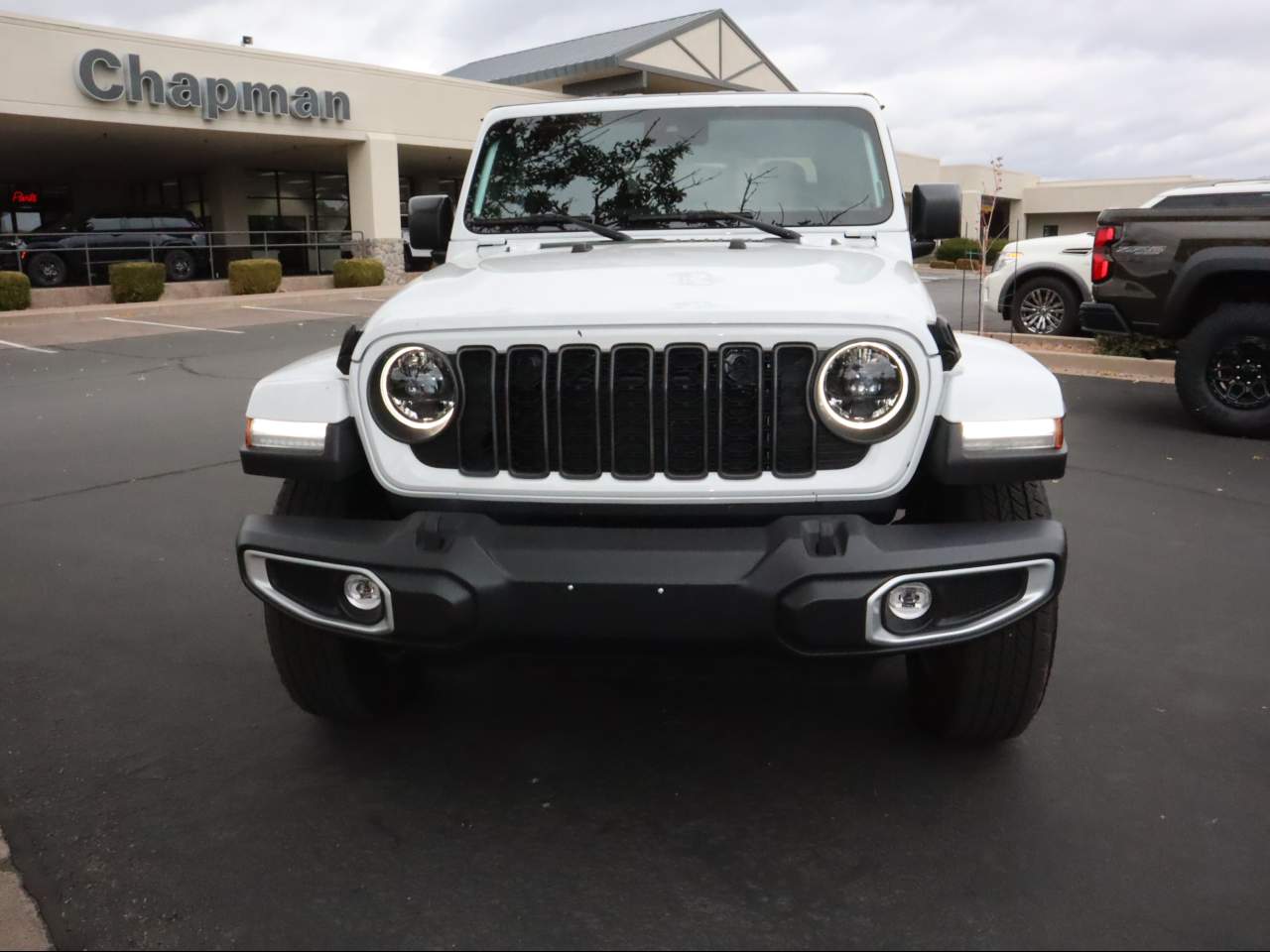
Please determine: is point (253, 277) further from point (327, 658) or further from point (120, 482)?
point (327, 658)

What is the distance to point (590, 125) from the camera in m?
4.33

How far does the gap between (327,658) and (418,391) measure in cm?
87

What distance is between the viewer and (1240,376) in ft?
25.0

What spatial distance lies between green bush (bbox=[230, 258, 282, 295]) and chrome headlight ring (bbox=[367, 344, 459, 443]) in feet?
69.9

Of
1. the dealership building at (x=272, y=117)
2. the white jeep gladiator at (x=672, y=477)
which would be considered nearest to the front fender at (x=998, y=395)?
the white jeep gladiator at (x=672, y=477)

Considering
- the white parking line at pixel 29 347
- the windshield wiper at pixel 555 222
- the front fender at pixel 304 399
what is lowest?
the white parking line at pixel 29 347

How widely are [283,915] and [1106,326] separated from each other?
292 inches

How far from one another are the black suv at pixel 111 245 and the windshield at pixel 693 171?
797 inches

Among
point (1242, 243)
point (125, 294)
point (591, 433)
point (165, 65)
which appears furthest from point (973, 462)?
point (165, 65)

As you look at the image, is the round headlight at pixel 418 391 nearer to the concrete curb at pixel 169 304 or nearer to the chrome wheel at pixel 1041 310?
the chrome wheel at pixel 1041 310

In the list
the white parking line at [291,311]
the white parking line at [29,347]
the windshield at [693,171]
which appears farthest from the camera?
the white parking line at [291,311]

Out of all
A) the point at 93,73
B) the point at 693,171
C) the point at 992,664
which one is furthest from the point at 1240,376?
the point at 93,73

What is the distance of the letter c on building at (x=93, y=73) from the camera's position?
20.2 metres

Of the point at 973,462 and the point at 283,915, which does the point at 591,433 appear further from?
the point at 283,915
